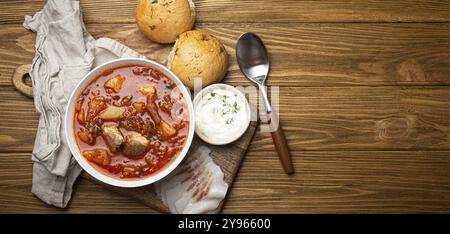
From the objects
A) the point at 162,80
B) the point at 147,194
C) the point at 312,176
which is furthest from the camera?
the point at 312,176

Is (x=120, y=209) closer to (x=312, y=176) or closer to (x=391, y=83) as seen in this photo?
(x=312, y=176)

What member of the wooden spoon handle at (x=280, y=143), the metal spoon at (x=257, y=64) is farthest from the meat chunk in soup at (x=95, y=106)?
the wooden spoon handle at (x=280, y=143)

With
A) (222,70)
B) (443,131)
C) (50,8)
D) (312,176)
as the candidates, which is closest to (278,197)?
(312,176)

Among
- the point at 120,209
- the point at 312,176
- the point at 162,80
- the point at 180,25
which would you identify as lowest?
the point at 120,209

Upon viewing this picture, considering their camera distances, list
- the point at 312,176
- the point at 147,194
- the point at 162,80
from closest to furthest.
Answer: the point at 162,80 → the point at 147,194 → the point at 312,176

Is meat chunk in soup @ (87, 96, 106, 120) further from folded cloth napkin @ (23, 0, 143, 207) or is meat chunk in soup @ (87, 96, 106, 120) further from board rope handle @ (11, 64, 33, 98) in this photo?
board rope handle @ (11, 64, 33, 98)

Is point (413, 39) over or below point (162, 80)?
over

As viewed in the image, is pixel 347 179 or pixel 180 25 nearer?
pixel 180 25
